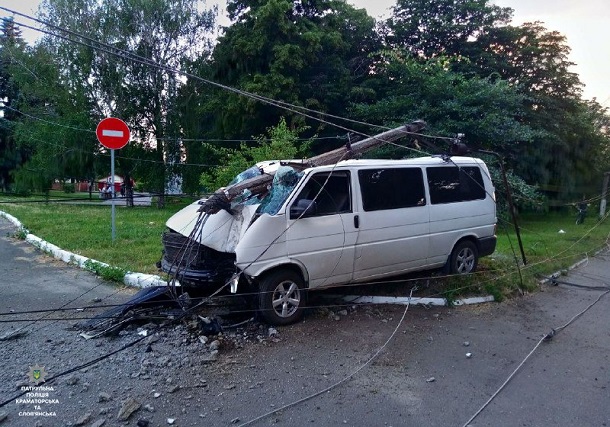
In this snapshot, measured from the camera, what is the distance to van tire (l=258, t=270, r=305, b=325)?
5.33m

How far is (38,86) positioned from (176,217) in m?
21.5

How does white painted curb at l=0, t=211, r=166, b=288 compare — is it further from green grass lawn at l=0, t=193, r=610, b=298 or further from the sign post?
the sign post

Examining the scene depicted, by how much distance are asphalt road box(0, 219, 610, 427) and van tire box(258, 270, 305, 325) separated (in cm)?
19

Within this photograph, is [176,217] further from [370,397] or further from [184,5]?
[184,5]

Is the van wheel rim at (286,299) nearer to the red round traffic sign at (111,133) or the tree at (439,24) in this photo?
the red round traffic sign at (111,133)

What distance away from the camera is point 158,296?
5691mm

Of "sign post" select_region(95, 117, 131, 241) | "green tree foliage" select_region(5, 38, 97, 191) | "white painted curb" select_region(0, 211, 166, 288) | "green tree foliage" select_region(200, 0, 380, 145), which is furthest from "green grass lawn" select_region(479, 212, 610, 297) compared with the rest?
"green tree foliage" select_region(5, 38, 97, 191)

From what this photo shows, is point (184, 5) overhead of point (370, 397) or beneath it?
overhead

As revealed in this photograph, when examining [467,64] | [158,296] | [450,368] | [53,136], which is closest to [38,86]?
[53,136]

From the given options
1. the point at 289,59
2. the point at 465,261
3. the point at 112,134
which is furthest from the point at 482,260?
the point at 289,59

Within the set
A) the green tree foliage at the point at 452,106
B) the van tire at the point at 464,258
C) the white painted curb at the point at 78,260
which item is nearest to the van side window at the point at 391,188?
the van tire at the point at 464,258

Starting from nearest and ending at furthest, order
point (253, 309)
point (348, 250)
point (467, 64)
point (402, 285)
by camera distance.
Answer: point (253, 309) < point (348, 250) < point (402, 285) < point (467, 64)

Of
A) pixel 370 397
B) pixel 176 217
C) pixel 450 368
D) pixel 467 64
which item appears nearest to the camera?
pixel 370 397

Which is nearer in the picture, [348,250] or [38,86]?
[348,250]
